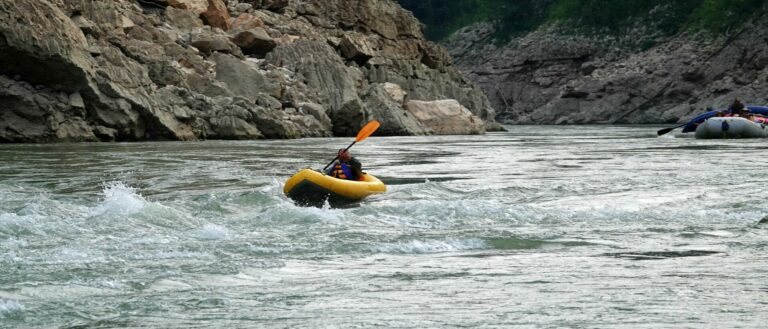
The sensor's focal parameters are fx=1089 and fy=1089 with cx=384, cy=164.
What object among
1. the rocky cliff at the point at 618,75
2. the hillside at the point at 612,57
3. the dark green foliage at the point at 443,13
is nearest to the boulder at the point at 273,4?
the rocky cliff at the point at 618,75

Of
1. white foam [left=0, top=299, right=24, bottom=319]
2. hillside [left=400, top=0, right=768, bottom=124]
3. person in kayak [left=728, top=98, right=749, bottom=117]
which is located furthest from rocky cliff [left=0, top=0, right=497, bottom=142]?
hillside [left=400, top=0, right=768, bottom=124]

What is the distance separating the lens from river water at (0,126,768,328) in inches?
261

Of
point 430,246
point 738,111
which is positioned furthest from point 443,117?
point 430,246

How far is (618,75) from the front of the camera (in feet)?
244

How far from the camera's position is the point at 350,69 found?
131 ft

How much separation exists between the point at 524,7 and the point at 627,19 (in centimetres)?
→ 1407

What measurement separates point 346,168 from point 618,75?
62.8 m

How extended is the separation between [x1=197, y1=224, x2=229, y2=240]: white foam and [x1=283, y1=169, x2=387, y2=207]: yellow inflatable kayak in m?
2.36

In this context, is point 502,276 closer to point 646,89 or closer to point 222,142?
point 222,142

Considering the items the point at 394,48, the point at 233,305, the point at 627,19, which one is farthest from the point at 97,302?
the point at 627,19

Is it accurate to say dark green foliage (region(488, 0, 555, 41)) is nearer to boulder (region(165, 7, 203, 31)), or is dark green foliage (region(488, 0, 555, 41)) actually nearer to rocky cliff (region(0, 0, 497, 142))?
rocky cliff (region(0, 0, 497, 142))

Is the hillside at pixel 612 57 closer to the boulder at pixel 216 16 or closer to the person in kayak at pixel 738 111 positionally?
the person in kayak at pixel 738 111

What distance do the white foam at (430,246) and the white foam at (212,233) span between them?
153cm

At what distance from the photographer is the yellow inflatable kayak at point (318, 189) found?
12758 millimetres
